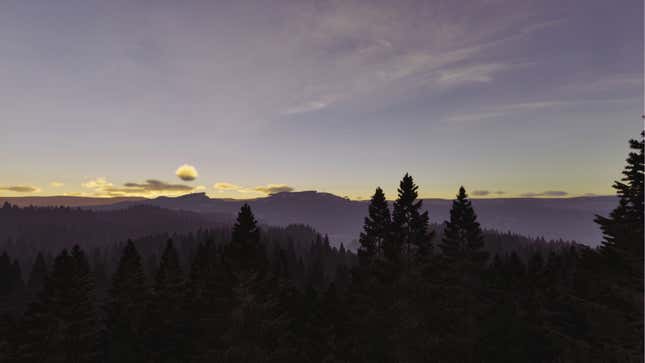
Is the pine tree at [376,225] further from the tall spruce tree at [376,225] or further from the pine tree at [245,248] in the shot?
the pine tree at [245,248]

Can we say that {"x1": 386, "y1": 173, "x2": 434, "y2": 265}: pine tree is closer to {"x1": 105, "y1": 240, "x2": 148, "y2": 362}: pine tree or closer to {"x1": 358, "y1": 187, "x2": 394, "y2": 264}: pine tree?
{"x1": 358, "y1": 187, "x2": 394, "y2": 264}: pine tree

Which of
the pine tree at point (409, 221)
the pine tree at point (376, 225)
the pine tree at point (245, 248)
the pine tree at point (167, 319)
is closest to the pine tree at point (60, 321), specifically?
the pine tree at point (167, 319)

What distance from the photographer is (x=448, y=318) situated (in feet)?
106

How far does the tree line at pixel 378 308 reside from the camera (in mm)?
22031

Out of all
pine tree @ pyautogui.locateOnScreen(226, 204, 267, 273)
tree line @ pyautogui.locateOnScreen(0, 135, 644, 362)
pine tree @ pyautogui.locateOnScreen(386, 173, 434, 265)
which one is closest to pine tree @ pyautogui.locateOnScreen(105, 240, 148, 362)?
tree line @ pyautogui.locateOnScreen(0, 135, 644, 362)

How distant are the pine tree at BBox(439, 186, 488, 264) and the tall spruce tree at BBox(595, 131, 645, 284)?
90.5 ft

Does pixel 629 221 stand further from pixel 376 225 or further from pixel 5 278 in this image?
pixel 5 278

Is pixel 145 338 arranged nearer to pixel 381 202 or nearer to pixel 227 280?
pixel 227 280

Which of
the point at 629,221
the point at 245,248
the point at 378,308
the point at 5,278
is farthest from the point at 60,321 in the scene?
the point at 5,278

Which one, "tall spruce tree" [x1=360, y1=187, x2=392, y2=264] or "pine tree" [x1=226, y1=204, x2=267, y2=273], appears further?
"tall spruce tree" [x1=360, y1=187, x2=392, y2=264]

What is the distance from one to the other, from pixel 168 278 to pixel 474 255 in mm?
41882

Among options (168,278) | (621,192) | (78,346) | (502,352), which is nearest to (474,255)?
(502,352)

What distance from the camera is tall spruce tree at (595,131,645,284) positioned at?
20.2 m

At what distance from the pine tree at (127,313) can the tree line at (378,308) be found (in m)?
0.14
